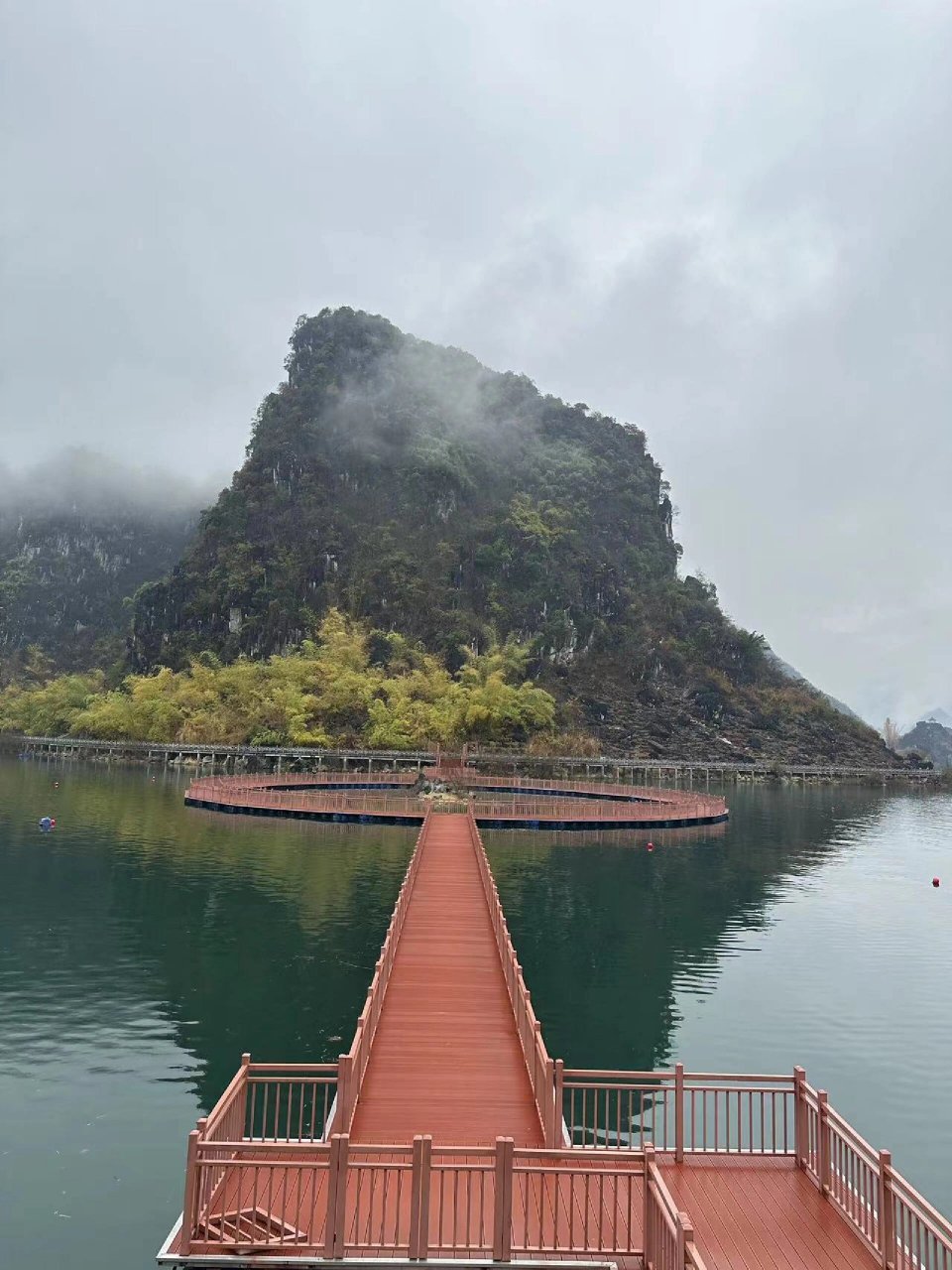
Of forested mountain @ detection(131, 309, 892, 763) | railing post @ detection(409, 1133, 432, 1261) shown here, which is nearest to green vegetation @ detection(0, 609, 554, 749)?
forested mountain @ detection(131, 309, 892, 763)

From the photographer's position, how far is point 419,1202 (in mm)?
7785

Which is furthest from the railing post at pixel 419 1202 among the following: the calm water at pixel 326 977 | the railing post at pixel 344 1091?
the calm water at pixel 326 977

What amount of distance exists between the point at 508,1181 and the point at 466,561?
118m

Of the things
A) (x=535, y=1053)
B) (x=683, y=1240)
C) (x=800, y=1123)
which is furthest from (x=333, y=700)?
(x=683, y=1240)

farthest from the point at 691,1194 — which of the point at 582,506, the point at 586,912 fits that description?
the point at 582,506

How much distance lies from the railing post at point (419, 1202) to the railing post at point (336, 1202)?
2.15 ft

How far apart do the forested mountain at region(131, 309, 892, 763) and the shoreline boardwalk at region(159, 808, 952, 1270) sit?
9671cm

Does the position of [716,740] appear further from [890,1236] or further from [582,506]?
[890,1236]

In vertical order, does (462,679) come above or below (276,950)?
above

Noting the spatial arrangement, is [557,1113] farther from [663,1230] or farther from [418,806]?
[418,806]

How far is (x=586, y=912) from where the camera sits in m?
30.1

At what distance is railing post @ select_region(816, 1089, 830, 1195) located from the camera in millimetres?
9852

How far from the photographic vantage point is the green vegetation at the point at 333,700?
90.2 metres

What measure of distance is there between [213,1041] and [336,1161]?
34.9ft
